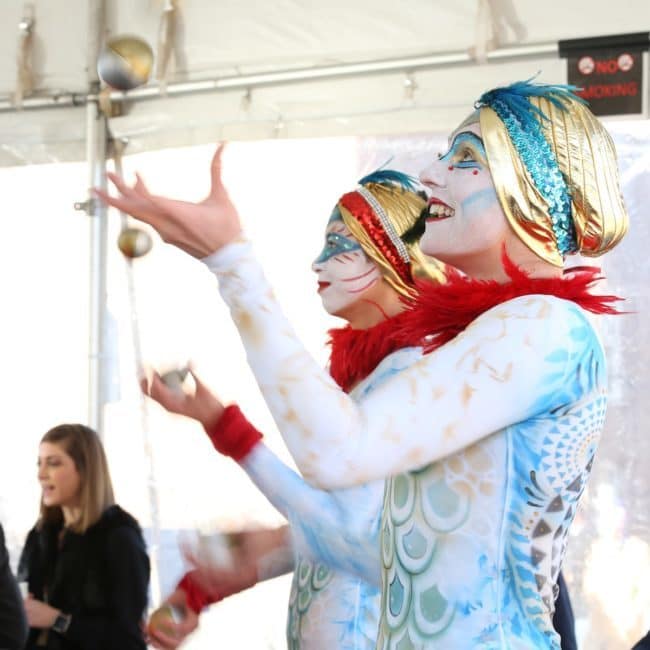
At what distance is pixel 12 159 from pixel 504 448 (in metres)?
3.99

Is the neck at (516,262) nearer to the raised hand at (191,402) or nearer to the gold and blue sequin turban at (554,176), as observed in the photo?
the gold and blue sequin turban at (554,176)

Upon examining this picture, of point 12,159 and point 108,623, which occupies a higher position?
point 12,159

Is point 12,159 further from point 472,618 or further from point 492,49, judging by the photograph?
point 472,618

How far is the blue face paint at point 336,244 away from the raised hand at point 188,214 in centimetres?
121

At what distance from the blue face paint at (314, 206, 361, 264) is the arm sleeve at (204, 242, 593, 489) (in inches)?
47.1

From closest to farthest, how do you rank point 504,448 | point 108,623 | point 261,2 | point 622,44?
1. point 504,448
2. point 108,623
3. point 622,44
4. point 261,2

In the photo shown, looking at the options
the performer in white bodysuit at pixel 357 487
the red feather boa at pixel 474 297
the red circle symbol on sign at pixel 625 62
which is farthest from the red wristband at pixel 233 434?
the red circle symbol on sign at pixel 625 62

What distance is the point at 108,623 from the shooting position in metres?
3.44

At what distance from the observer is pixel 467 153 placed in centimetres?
152

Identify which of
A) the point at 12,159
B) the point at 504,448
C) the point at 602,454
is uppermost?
the point at 12,159

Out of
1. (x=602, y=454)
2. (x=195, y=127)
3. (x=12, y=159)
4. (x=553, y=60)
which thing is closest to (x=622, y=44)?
(x=553, y=60)

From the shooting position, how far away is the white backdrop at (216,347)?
12.5 feet

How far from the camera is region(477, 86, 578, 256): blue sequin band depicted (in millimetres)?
1447

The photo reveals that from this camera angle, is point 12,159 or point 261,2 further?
point 12,159
